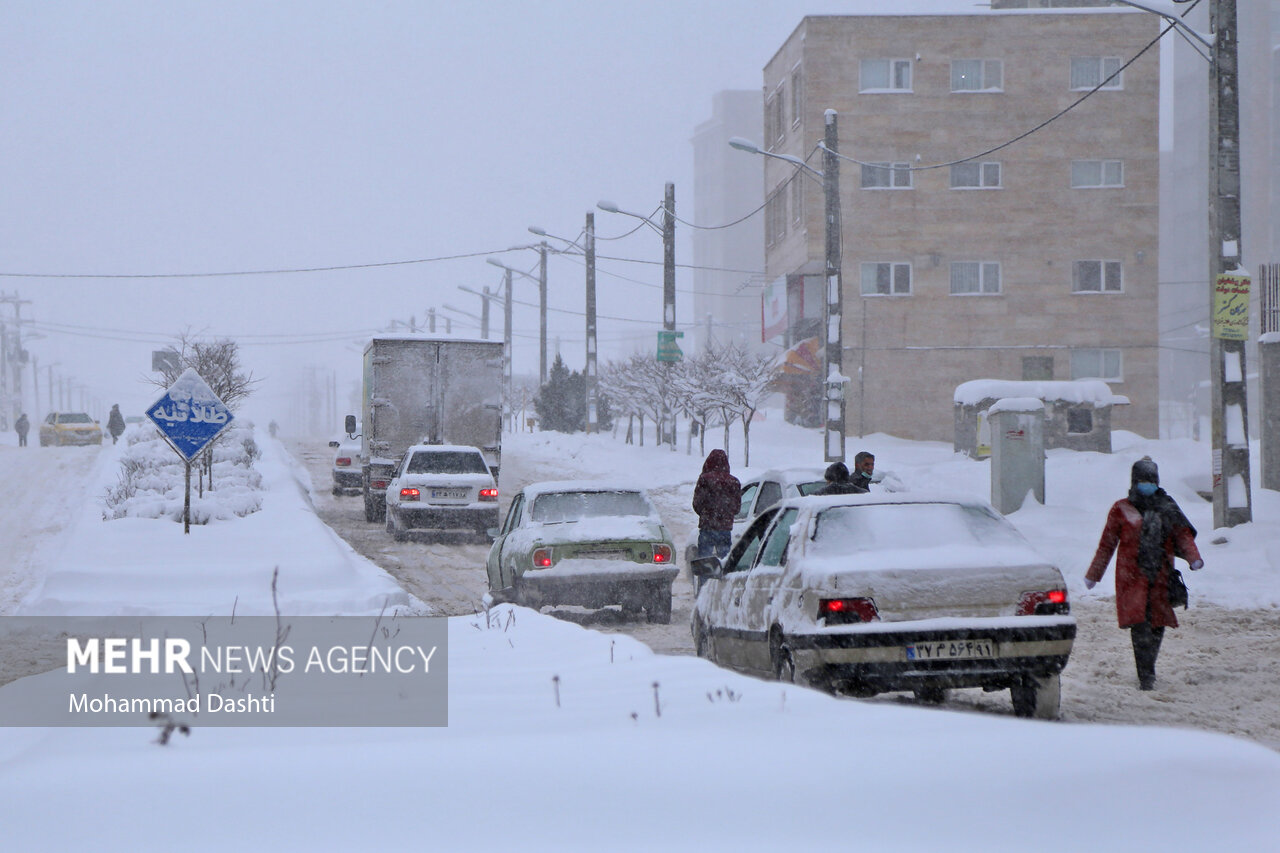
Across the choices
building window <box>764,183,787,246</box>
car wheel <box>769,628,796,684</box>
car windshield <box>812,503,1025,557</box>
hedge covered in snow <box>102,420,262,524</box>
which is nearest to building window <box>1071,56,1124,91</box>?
building window <box>764,183,787,246</box>

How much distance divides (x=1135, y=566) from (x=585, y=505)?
617cm

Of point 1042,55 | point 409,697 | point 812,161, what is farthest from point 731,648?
point 1042,55

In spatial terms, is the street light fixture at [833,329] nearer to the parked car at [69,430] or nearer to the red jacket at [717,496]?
Result: the red jacket at [717,496]

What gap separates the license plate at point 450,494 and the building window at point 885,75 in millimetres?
29924

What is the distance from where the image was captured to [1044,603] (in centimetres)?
764

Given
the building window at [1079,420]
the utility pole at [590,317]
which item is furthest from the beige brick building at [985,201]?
the building window at [1079,420]

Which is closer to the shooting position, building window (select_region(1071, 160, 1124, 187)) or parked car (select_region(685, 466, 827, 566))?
parked car (select_region(685, 466, 827, 566))

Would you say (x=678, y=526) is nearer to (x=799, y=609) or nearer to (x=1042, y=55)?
(x=799, y=609)

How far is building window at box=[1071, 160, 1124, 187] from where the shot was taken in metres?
48.2

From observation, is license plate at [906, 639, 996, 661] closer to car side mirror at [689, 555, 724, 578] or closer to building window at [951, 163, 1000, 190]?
car side mirror at [689, 555, 724, 578]

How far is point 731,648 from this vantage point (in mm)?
9297

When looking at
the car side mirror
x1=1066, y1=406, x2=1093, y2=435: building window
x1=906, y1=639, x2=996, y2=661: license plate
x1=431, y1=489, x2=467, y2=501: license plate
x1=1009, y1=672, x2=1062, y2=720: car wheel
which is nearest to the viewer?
x1=906, y1=639, x2=996, y2=661: license plate

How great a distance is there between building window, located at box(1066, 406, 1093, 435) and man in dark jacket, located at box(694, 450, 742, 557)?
2245 centimetres

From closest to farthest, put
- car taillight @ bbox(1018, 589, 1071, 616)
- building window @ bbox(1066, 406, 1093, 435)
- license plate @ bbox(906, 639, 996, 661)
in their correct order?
license plate @ bbox(906, 639, 996, 661)
car taillight @ bbox(1018, 589, 1071, 616)
building window @ bbox(1066, 406, 1093, 435)
